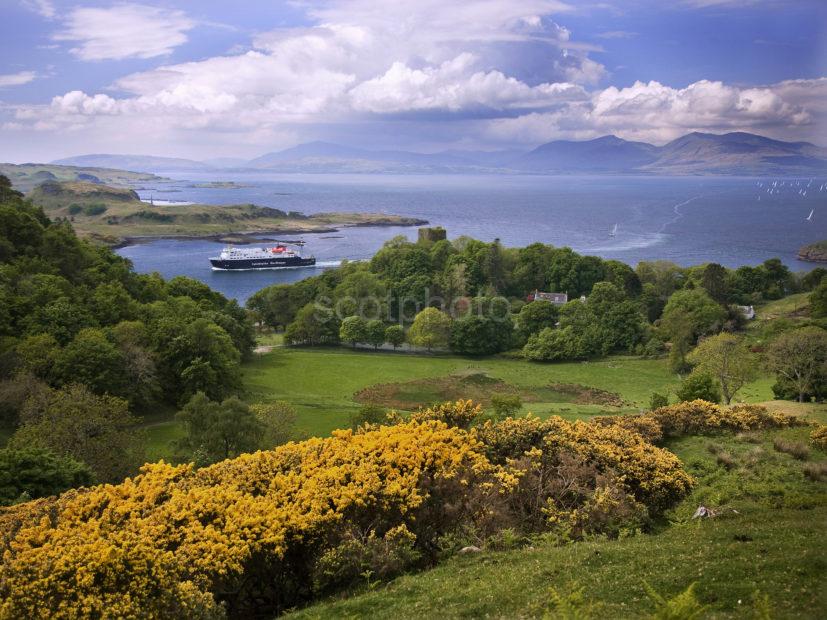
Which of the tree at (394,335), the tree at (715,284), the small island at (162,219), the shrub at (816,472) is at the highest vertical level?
the small island at (162,219)

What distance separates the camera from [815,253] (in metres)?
88.5

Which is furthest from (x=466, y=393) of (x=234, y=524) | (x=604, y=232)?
(x=604, y=232)

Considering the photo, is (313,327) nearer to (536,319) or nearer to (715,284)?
(536,319)

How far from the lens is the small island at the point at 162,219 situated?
4665 inches

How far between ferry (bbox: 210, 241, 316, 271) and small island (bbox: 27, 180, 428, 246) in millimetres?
24929

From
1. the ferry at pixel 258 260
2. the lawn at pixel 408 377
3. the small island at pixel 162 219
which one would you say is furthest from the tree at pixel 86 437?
the small island at pixel 162 219

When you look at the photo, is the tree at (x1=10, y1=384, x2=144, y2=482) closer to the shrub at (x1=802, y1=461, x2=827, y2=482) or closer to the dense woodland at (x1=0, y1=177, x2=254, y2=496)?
the dense woodland at (x1=0, y1=177, x2=254, y2=496)

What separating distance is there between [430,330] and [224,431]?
32.4 m

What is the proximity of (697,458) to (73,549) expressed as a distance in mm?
14652

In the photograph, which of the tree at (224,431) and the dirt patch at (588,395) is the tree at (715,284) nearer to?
the dirt patch at (588,395)

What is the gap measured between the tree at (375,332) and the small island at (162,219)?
223 ft

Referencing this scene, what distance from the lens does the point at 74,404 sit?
20.5 meters

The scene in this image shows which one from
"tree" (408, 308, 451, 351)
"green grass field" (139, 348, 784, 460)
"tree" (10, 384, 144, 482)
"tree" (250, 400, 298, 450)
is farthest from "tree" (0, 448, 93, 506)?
"tree" (408, 308, 451, 351)

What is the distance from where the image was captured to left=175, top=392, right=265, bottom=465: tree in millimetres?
20375
